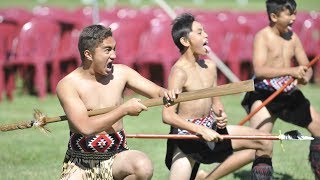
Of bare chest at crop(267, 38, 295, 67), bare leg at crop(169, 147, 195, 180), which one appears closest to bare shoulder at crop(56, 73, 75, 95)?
bare leg at crop(169, 147, 195, 180)

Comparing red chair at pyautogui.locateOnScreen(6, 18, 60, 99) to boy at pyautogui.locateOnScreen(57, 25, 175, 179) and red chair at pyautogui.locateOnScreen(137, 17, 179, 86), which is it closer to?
red chair at pyautogui.locateOnScreen(137, 17, 179, 86)

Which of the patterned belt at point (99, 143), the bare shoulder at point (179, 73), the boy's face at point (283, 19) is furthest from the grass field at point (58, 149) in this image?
the patterned belt at point (99, 143)

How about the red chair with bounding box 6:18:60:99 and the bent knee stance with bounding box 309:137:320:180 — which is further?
the red chair with bounding box 6:18:60:99

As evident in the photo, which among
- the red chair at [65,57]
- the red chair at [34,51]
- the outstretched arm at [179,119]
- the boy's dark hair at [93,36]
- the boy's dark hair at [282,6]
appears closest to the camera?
the boy's dark hair at [93,36]

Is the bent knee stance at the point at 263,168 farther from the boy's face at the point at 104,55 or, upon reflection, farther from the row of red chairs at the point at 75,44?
the row of red chairs at the point at 75,44

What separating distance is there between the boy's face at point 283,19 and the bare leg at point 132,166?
9.04 ft

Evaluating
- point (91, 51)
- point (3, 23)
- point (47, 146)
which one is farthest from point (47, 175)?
point (3, 23)

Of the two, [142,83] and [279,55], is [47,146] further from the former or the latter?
[142,83]

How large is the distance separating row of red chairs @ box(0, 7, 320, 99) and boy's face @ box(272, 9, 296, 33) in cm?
707

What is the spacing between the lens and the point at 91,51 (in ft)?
24.3

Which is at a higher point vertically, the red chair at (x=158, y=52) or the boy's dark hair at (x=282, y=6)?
the boy's dark hair at (x=282, y=6)

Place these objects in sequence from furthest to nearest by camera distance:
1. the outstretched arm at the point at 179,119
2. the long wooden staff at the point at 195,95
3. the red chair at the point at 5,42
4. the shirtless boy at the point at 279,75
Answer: the red chair at the point at 5,42, the shirtless boy at the point at 279,75, the outstretched arm at the point at 179,119, the long wooden staff at the point at 195,95

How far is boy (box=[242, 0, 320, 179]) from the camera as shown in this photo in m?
9.24

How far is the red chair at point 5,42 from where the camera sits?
52.4 ft
